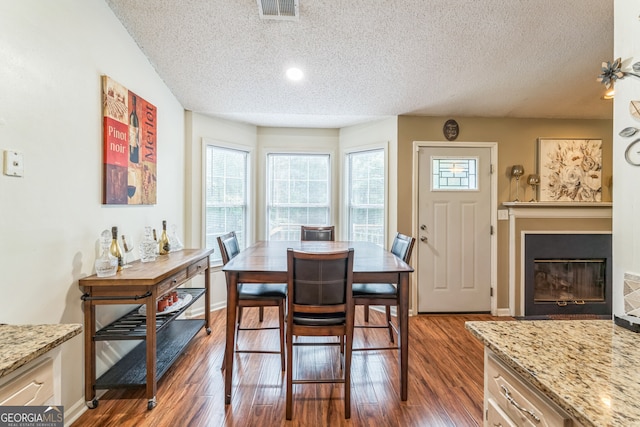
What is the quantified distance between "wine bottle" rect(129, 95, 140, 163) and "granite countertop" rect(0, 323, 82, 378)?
1.50m

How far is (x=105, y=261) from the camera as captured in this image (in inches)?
69.5

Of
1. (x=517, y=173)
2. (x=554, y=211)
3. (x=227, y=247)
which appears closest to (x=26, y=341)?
(x=227, y=247)

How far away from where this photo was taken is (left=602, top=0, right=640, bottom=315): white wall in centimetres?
113

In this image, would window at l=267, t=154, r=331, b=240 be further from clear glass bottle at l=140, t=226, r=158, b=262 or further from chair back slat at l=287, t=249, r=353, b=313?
chair back slat at l=287, t=249, r=353, b=313

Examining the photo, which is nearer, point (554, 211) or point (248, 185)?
point (554, 211)

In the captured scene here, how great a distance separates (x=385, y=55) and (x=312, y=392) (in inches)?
106

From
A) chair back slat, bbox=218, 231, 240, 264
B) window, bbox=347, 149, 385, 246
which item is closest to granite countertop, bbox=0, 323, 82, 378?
chair back slat, bbox=218, 231, 240, 264

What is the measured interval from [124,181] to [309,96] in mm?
1873

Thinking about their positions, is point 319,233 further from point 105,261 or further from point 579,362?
point 579,362

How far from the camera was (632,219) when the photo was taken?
1138mm

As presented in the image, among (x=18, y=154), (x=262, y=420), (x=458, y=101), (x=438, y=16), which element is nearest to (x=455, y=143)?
(x=458, y=101)

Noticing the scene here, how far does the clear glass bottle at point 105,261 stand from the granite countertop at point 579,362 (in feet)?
6.59

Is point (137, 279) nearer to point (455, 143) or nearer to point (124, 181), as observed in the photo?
point (124, 181)

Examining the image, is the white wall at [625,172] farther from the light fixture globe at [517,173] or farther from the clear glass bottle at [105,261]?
the clear glass bottle at [105,261]
